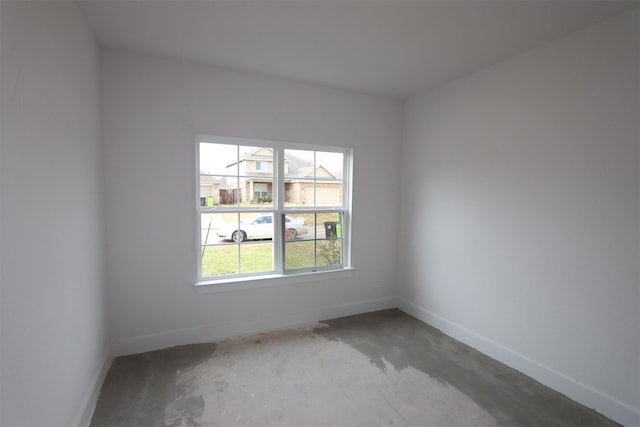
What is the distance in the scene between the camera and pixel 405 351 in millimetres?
2816

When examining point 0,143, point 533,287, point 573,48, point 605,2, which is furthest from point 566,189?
point 0,143

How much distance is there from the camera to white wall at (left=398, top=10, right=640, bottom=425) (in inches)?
77.2

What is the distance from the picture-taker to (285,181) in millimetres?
3279

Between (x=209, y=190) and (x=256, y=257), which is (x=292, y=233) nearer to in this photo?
(x=256, y=257)

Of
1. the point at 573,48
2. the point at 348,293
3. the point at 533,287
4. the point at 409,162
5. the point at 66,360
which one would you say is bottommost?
the point at 348,293

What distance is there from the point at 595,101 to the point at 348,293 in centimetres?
284

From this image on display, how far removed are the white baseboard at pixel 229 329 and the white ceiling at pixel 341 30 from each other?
256 cm

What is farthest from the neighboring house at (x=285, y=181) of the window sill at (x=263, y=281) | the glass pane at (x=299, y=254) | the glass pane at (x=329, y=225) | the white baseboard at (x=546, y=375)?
the white baseboard at (x=546, y=375)

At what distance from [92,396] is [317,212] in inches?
96.9

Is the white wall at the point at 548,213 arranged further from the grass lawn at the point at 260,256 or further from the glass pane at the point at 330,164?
the grass lawn at the point at 260,256

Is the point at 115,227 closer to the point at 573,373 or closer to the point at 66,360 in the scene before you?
the point at 66,360

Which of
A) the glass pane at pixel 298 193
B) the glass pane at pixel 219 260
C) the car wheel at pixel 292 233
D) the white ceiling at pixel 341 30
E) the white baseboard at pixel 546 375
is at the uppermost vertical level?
the white ceiling at pixel 341 30

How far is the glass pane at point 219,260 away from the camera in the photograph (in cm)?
299

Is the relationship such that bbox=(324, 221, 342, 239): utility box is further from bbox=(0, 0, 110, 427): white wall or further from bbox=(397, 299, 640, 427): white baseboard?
bbox=(0, 0, 110, 427): white wall
